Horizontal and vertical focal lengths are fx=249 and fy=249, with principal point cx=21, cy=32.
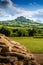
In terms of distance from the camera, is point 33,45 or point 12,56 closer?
point 12,56

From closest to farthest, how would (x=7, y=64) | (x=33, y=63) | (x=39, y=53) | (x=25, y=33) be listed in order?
(x=7, y=64) → (x=33, y=63) → (x=39, y=53) → (x=25, y=33)

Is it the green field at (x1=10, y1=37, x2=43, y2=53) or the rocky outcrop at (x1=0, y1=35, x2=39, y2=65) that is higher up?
the rocky outcrop at (x1=0, y1=35, x2=39, y2=65)

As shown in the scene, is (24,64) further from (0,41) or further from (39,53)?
(39,53)

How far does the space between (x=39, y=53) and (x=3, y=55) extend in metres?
30.4

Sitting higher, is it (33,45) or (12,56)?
(12,56)

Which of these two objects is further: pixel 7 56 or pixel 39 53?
pixel 39 53

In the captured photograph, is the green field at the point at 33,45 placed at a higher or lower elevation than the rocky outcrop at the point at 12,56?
lower

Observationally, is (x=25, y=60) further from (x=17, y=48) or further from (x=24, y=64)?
(x=17, y=48)

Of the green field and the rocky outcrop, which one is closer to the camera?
the rocky outcrop

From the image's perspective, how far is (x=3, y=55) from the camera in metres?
33.4

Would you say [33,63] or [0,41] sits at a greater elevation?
[0,41]

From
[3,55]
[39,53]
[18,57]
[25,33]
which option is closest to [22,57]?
[18,57]

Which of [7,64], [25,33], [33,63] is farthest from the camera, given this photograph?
[25,33]

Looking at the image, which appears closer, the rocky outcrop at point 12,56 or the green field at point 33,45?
the rocky outcrop at point 12,56
